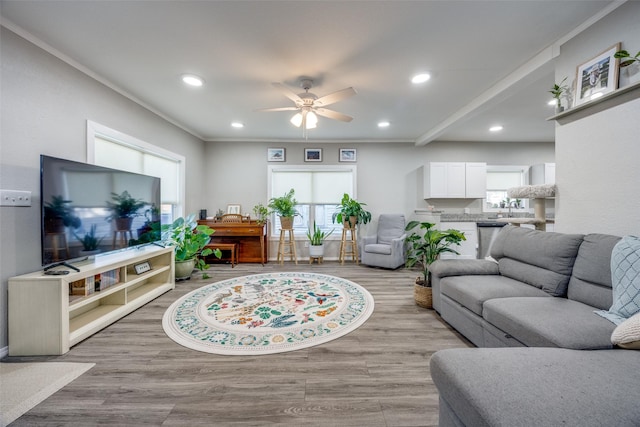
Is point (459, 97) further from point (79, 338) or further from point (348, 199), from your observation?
point (79, 338)

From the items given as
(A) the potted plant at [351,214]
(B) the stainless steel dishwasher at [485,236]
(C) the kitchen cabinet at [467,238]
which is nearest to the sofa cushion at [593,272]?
(C) the kitchen cabinet at [467,238]

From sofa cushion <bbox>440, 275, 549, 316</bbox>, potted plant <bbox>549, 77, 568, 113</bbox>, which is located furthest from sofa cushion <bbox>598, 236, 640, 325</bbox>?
potted plant <bbox>549, 77, 568, 113</bbox>

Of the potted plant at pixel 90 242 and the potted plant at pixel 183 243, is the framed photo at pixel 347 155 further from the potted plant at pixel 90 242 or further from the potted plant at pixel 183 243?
the potted plant at pixel 90 242

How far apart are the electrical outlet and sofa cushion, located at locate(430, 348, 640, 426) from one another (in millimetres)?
3062

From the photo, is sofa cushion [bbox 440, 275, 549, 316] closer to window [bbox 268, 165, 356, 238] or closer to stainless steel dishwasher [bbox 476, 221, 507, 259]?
stainless steel dishwasher [bbox 476, 221, 507, 259]

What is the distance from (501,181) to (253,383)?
6109 millimetres

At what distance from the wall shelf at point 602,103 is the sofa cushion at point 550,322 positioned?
1447 millimetres

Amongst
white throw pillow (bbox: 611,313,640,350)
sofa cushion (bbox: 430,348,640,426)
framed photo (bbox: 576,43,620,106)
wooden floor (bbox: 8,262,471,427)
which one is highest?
framed photo (bbox: 576,43,620,106)

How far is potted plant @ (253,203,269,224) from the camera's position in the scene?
4755 millimetres

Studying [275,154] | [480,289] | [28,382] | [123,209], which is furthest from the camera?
[275,154]

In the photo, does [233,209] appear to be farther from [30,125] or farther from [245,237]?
[30,125]

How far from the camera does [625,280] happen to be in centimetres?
134

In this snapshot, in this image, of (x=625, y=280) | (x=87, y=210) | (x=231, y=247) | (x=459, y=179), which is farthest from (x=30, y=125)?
(x=459, y=179)

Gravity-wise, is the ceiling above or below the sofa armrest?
above
